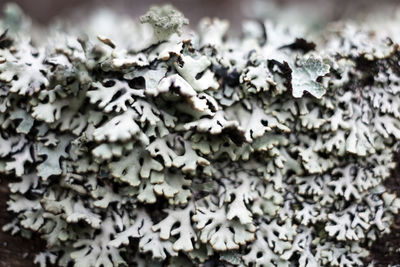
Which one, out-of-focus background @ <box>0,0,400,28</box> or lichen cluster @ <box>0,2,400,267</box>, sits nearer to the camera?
lichen cluster @ <box>0,2,400,267</box>

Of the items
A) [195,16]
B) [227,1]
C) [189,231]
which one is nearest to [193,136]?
[189,231]

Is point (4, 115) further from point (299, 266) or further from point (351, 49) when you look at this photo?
point (351, 49)

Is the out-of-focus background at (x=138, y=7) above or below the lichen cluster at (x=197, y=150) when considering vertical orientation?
above

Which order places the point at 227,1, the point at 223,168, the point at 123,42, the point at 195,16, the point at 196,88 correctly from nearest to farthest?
1. the point at 196,88
2. the point at 223,168
3. the point at 123,42
4. the point at 195,16
5. the point at 227,1

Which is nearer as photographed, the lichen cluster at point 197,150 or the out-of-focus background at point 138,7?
the lichen cluster at point 197,150

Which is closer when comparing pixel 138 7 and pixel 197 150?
pixel 197 150

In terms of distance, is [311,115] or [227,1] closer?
[311,115]

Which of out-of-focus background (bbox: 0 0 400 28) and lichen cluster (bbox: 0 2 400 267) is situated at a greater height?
out-of-focus background (bbox: 0 0 400 28)

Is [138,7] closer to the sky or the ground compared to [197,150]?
closer to the sky
